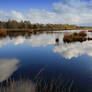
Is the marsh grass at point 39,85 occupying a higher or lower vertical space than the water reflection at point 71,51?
lower

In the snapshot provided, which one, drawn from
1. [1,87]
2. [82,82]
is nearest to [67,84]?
[82,82]

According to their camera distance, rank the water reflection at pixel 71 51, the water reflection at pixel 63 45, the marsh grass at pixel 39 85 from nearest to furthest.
A: the marsh grass at pixel 39 85 < the water reflection at pixel 71 51 < the water reflection at pixel 63 45

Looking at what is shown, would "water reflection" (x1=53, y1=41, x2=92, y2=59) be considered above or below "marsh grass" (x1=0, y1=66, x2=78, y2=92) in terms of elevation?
above

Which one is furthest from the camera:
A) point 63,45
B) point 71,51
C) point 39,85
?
point 63,45

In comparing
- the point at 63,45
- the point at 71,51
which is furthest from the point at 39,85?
the point at 63,45

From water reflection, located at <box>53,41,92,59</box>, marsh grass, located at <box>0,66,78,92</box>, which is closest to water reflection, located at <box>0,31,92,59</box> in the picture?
water reflection, located at <box>53,41,92,59</box>

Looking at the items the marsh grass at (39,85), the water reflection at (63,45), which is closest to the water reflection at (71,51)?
the water reflection at (63,45)

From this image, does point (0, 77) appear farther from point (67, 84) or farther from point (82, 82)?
point (82, 82)

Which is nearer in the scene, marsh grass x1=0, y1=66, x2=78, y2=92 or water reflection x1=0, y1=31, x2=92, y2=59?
marsh grass x1=0, y1=66, x2=78, y2=92

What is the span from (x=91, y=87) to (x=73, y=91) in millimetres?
1353

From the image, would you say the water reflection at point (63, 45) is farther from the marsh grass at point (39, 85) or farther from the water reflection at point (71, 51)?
the marsh grass at point (39, 85)

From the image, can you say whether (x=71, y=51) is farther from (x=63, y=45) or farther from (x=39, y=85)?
(x=39, y=85)

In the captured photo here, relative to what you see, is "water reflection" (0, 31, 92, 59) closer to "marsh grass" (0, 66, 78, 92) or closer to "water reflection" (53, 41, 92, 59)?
"water reflection" (53, 41, 92, 59)

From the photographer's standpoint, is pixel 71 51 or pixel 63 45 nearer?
pixel 71 51
